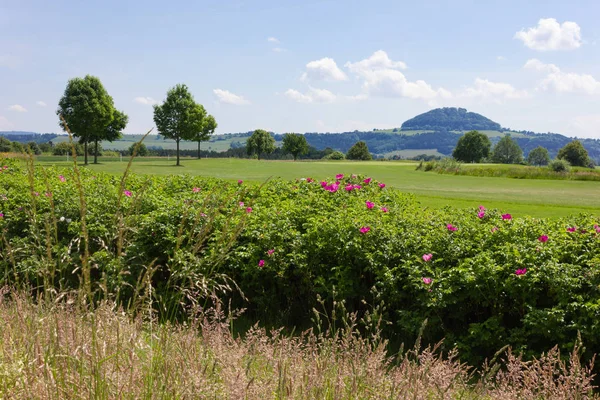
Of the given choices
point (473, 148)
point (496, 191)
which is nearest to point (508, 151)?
point (473, 148)

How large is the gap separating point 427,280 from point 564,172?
1470 inches

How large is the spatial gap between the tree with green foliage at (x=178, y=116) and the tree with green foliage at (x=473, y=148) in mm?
68092

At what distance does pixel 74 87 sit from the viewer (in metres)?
50.9

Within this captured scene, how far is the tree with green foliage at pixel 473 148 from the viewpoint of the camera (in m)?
109

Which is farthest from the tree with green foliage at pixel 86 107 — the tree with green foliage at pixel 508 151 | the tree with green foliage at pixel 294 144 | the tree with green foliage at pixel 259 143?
the tree with green foliage at pixel 508 151

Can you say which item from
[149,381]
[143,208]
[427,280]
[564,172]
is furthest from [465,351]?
[564,172]

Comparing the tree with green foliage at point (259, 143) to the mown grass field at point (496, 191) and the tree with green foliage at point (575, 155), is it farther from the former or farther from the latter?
the mown grass field at point (496, 191)

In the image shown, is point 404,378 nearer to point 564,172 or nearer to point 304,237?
point 304,237

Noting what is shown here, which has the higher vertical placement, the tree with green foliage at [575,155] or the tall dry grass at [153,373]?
the tree with green foliage at [575,155]

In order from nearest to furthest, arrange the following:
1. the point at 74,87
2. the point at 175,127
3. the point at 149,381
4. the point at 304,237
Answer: the point at 149,381 → the point at 304,237 → the point at 74,87 → the point at 175,127

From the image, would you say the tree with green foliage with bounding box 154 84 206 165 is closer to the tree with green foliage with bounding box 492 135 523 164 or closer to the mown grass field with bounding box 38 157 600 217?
the mown grass field with bounding box 38 157 600 217

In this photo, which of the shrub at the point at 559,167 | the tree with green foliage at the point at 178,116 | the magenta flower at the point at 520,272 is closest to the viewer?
the magenta flower at the point at 520,272

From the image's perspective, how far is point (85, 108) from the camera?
164 feet

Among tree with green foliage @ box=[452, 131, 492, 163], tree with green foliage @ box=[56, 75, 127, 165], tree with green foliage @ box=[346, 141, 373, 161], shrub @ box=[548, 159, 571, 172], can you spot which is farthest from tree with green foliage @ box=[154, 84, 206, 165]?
tree with green foliage @ box=[452, 131, 492, 163]
